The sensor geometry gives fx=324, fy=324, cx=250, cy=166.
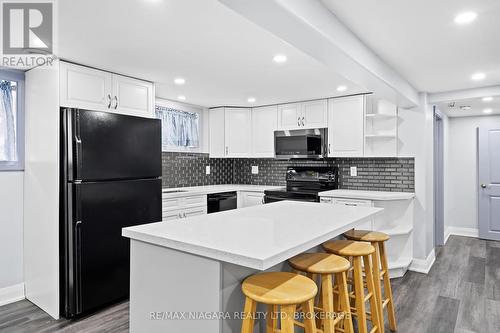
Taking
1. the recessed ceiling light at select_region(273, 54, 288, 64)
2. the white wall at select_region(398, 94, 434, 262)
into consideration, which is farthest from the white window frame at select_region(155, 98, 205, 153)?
the white wall at select_region(398, 94, 434, 262)

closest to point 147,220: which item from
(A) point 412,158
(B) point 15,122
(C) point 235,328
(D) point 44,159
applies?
(D) point 44,159

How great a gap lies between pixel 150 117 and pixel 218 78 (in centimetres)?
83

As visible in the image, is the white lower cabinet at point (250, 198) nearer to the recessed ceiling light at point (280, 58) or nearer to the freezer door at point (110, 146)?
the freezer door at point (110, 146)

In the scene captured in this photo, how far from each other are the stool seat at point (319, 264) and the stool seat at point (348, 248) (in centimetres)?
21

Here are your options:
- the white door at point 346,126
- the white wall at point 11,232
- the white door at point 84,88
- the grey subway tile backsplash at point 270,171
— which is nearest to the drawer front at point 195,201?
the grey subway tile backsplash at point 270,171

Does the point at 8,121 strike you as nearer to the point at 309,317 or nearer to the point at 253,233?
the point at 253,233

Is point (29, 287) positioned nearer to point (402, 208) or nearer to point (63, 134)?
point (63, 134)

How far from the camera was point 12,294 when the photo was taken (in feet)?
10.1

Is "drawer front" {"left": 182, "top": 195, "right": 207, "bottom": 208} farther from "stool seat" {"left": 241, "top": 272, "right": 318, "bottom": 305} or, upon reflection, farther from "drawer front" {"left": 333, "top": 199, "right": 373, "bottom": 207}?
"stool seat" {"left": 241, "top": 272, "right": 318, "bottom": 305}

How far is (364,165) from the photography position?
4441 mm

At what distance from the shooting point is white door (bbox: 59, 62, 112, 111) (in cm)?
273

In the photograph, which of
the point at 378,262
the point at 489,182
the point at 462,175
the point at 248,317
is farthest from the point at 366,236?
the point at 462,175

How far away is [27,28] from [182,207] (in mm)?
2425

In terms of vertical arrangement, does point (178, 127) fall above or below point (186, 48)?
below
